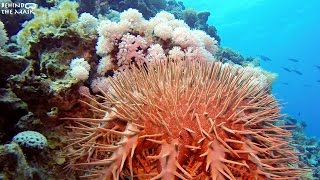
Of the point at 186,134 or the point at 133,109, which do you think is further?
the point at 133,109

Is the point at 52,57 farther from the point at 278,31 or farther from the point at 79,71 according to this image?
the point at 278,31

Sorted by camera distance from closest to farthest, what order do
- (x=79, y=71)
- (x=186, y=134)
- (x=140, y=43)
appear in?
(x=186, y=134), (x=79, y=71), (x=140, y=43)

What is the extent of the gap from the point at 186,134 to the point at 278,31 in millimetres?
81049

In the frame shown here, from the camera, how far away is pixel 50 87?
13.0ft

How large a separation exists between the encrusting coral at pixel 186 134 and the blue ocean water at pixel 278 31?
A: 4468 cm

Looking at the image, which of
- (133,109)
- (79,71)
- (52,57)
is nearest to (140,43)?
(79,71)

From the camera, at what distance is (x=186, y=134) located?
2.56 metres

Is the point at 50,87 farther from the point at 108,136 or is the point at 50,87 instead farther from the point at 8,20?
the point at 8,20

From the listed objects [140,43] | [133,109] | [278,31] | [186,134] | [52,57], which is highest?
[278,31]

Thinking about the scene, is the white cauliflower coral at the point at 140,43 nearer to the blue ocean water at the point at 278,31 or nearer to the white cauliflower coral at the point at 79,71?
the white cauliflower coral at the point at 79,71

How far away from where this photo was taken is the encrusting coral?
2.45 m

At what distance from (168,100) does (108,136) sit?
0.70 meters

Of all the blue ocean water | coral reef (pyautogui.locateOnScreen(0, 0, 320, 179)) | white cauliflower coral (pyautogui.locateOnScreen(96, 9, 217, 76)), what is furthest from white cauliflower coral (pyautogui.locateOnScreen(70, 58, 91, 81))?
the blue ocean water

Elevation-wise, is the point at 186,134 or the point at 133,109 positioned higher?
the point at 133,109
